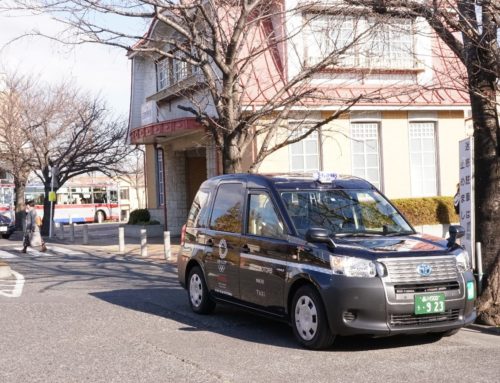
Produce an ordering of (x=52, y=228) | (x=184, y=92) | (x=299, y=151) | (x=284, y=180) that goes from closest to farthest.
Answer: (x=284, y=180) < (x=184, y=92) < (x=299, y=151) < (x=52, y=228)

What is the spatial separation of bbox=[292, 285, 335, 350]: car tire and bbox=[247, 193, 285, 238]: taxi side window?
2.61 feet

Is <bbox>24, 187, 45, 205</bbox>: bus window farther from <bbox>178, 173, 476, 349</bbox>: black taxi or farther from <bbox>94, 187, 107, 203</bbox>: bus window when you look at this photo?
<bbox>178, 173, 476, 349</bbox>: black taxi

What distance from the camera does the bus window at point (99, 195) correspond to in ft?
151

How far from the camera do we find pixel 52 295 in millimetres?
11336

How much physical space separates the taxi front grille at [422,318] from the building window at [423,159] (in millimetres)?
14568

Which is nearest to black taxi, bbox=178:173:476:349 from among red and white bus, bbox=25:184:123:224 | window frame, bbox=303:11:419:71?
window frame, bbox=303:11:419:71

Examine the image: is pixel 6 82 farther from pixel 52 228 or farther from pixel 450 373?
pixel 450 373

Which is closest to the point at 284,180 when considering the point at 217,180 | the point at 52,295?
the point at 217,180

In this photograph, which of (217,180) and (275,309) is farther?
(217,180)

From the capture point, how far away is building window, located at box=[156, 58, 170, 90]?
76.6ft

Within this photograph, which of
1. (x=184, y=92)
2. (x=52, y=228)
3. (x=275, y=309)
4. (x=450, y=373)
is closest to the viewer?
(x=450, y=373)

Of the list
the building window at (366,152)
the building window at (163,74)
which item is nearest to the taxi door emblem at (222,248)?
the building window at (366,152)

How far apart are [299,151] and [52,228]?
48.1ft

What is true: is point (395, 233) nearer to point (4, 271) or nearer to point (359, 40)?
point (359, 40)
